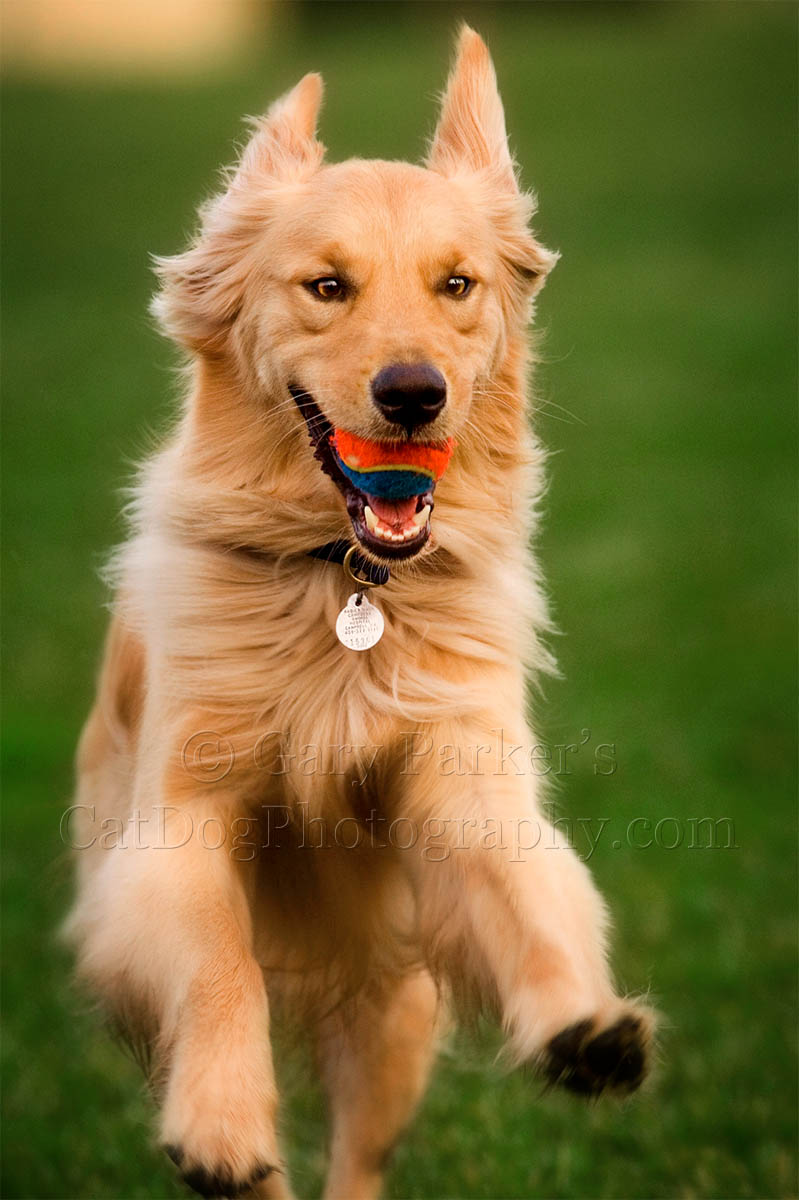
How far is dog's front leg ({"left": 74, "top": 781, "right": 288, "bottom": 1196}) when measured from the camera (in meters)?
3.08

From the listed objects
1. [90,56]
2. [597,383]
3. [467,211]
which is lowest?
[467,211]

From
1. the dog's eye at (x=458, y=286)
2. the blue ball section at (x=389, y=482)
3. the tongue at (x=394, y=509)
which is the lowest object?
the tongue at (x=394, y=509)

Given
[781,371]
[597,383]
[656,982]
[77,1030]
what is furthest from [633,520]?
[77,1030]

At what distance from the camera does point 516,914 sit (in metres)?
3.39

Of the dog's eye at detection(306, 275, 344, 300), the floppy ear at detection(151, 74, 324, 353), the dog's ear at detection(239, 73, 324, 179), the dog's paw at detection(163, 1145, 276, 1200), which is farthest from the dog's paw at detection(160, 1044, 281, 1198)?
the dog's ear at detection(239, 73, 324, 179)

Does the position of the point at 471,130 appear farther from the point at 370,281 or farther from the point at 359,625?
the point at 359,625

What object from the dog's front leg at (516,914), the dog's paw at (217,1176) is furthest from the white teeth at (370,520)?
the dog's paw at (217,1176)

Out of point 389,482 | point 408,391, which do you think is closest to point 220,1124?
point 389,482

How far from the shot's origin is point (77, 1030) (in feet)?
20.3

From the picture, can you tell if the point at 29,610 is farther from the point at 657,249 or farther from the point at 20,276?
the point at 657,249

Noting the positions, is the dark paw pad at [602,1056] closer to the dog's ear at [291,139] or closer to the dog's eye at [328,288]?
the dog's eye at [328,288]

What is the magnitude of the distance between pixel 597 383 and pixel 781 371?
2.65 meters

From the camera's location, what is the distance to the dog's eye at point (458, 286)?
378 centimetres

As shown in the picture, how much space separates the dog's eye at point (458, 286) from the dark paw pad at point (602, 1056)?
184 cm
